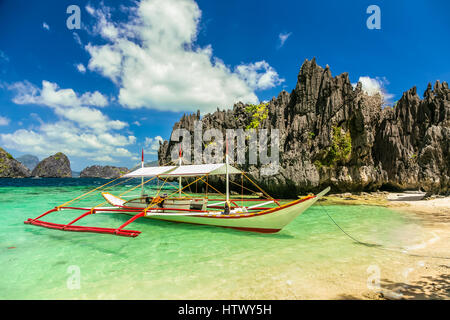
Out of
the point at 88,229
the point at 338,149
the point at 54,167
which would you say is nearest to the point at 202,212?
the point at 88,229

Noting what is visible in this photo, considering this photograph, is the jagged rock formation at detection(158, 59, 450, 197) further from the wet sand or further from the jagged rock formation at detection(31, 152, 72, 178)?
the jagged rock formation at detection(31, 152, 72, 178)

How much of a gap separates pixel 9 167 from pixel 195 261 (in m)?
157

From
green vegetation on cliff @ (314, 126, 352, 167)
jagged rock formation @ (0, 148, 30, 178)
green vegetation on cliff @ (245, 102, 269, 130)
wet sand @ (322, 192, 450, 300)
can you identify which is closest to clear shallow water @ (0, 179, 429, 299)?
wet sand @ (322, 192, 450, 300)

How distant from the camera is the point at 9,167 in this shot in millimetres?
114750

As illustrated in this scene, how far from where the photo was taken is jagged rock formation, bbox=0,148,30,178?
111975mm

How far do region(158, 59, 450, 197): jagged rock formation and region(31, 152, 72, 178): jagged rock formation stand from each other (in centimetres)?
15851

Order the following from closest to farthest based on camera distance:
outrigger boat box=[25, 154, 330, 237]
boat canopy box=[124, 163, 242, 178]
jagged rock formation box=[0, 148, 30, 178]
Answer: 1. outrigger boat box=[25, 154, 330, 237]
2. boat canopy box=[124, 163, 242, 178]
3. jagged rock formation box=[0, 148, 30, 178]

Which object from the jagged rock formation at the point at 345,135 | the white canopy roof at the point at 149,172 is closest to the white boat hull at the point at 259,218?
the white canopy roof at the point at 149,172

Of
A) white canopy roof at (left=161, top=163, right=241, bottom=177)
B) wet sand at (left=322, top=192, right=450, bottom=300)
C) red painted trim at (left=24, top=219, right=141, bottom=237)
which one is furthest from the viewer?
white canopy roof at (left=161, top=163, right=241, bottom=177)
